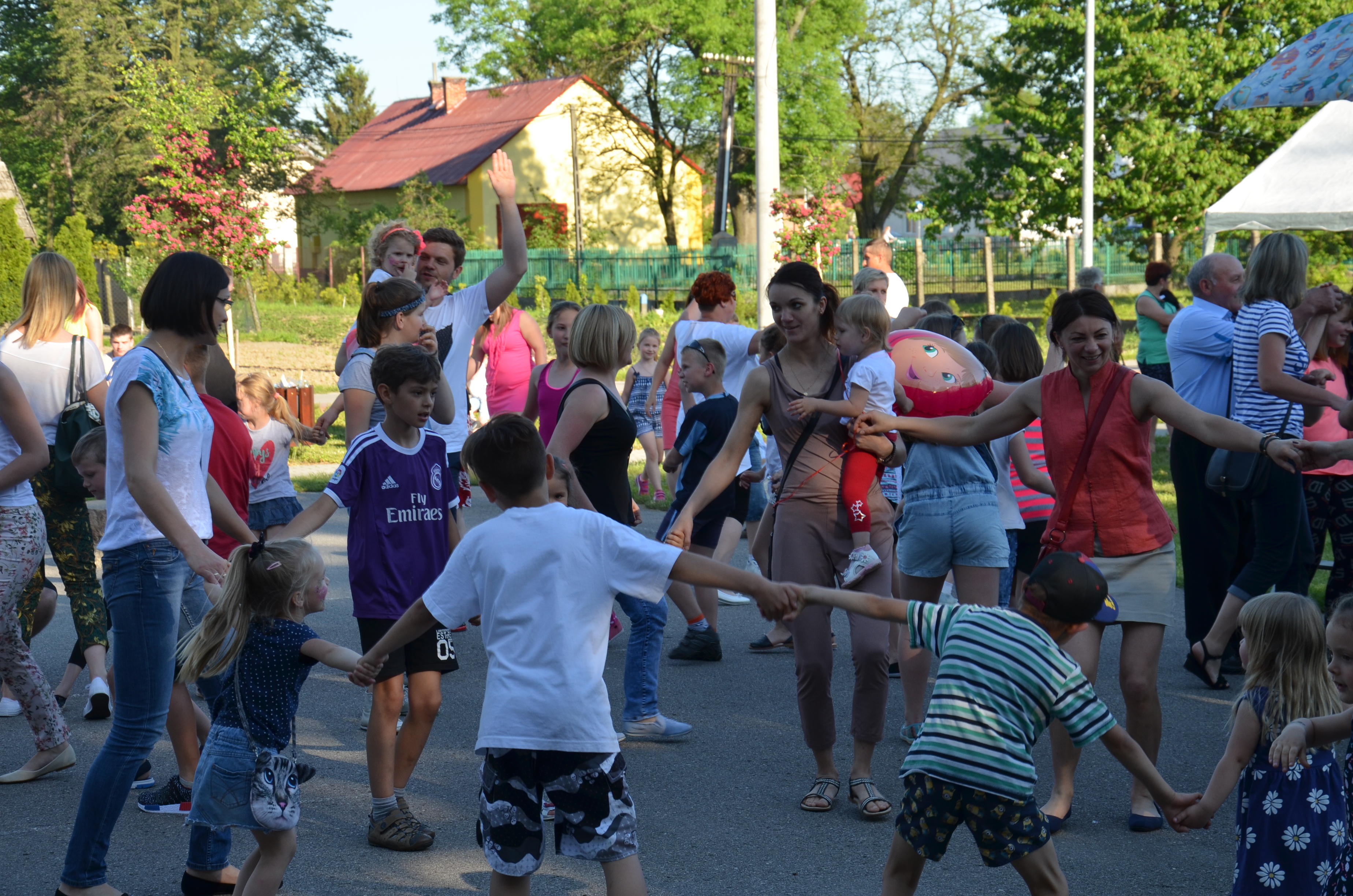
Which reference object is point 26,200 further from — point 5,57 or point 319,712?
point 319,712

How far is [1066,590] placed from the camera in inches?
126

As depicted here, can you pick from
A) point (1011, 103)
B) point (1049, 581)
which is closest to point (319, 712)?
point (1049, 581)

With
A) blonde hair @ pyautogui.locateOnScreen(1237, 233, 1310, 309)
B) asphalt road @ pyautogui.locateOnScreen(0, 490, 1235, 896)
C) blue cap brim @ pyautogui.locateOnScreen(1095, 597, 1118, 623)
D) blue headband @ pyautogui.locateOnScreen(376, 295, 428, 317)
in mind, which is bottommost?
asphalt road @ pyautogui.locateOnScreen(0, 490, 1235, 896)

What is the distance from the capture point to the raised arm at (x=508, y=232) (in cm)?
590

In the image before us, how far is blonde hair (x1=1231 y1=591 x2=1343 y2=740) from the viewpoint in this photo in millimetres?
3375

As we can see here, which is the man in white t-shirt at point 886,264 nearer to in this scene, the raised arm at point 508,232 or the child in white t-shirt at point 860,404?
the raised arm at point 508,232

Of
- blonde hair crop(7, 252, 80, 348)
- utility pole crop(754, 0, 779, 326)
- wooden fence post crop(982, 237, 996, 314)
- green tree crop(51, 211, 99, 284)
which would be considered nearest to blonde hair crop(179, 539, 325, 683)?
blonde hair crop(7, 252, 80, 348)

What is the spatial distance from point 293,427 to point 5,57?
50368 millimetres

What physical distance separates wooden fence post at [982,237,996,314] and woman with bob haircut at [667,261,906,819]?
84.4ft

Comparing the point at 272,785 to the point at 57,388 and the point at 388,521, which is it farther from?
the point at 57,388

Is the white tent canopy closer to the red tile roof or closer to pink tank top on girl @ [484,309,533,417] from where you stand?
pink tank top on girl @ [484,309,533,417]

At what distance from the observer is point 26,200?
158 ft

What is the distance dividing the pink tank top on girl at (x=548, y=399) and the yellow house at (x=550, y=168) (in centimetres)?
3637

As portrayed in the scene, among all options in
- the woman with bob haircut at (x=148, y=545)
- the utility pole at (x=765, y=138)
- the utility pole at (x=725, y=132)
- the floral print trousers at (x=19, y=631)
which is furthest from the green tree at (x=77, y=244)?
the woman with bob haircut at (x=148, y=545)
